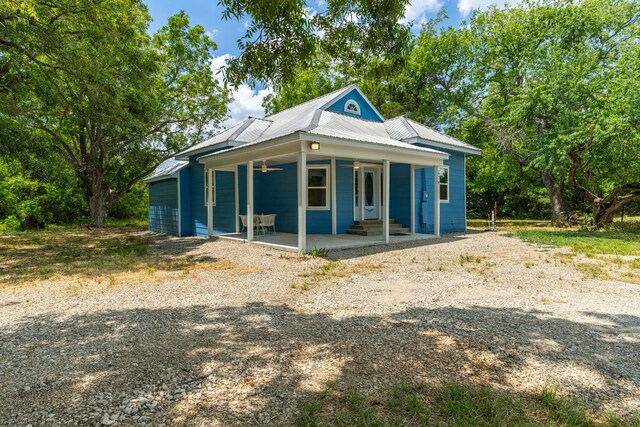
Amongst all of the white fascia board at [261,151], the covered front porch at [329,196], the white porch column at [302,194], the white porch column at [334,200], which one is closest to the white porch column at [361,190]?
the covered front porch at [329,196]

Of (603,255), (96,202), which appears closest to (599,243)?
(603,255)

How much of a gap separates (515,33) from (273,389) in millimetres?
22748

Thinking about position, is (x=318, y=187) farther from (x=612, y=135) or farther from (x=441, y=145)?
(x=612, y=135)

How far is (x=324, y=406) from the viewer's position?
2.28m

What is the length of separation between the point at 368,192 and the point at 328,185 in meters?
1.90

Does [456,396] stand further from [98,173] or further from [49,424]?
[98,173]

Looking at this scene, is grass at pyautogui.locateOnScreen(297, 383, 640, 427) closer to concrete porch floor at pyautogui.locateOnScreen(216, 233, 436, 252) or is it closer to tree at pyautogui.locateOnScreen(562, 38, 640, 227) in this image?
concrete porch floor at pyautogui.locateOnScreen(216, 233, 436, 252)

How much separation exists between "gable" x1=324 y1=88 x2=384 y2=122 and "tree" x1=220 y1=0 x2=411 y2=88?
23.7 feet

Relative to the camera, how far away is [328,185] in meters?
11.8

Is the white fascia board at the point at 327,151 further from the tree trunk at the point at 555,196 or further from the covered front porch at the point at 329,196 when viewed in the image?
the tree trunk at the point at 555,196

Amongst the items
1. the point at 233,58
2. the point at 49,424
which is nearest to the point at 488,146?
the point at 233,58

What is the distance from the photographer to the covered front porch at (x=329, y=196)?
10531 mm

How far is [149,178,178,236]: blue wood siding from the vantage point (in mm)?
14445

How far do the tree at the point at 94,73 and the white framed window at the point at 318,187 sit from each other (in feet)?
18.9
